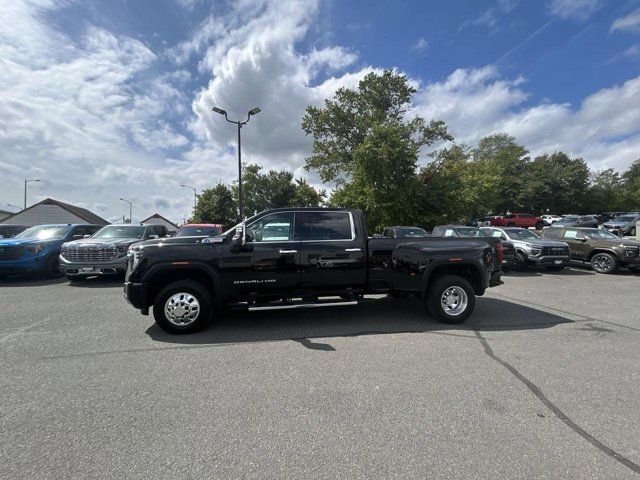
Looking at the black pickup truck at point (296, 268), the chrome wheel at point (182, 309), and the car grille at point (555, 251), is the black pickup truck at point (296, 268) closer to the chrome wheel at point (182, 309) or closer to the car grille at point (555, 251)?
the chrome wheel at point (182, 309)

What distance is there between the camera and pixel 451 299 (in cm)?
604

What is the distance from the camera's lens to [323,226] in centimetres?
599

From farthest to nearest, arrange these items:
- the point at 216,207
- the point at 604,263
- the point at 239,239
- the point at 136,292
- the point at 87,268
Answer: the point at 216,207
the point at 604,263
the point at 87,268
the point at 239,239
the point at 136,292

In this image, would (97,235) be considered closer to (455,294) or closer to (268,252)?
(268,252)

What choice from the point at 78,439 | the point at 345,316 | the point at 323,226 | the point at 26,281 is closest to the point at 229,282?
the point at 323,226

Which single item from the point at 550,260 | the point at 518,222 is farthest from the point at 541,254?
the point at 518,222

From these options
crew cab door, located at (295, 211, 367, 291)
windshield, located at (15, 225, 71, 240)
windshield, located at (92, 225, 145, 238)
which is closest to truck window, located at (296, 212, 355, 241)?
crew cab door, located at (295, 211, 367, 291)

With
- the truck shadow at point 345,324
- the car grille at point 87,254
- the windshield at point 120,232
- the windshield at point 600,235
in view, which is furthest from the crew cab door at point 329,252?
the windshield at point 600,235

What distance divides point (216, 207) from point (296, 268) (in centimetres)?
5121

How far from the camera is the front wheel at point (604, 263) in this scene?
1213 centimetres

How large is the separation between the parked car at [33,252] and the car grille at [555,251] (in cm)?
1659

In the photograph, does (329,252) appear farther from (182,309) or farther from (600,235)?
(600,235)

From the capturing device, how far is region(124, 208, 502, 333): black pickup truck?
5359 mm

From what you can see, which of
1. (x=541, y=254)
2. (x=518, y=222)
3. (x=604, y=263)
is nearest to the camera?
(x=541, y=254)
